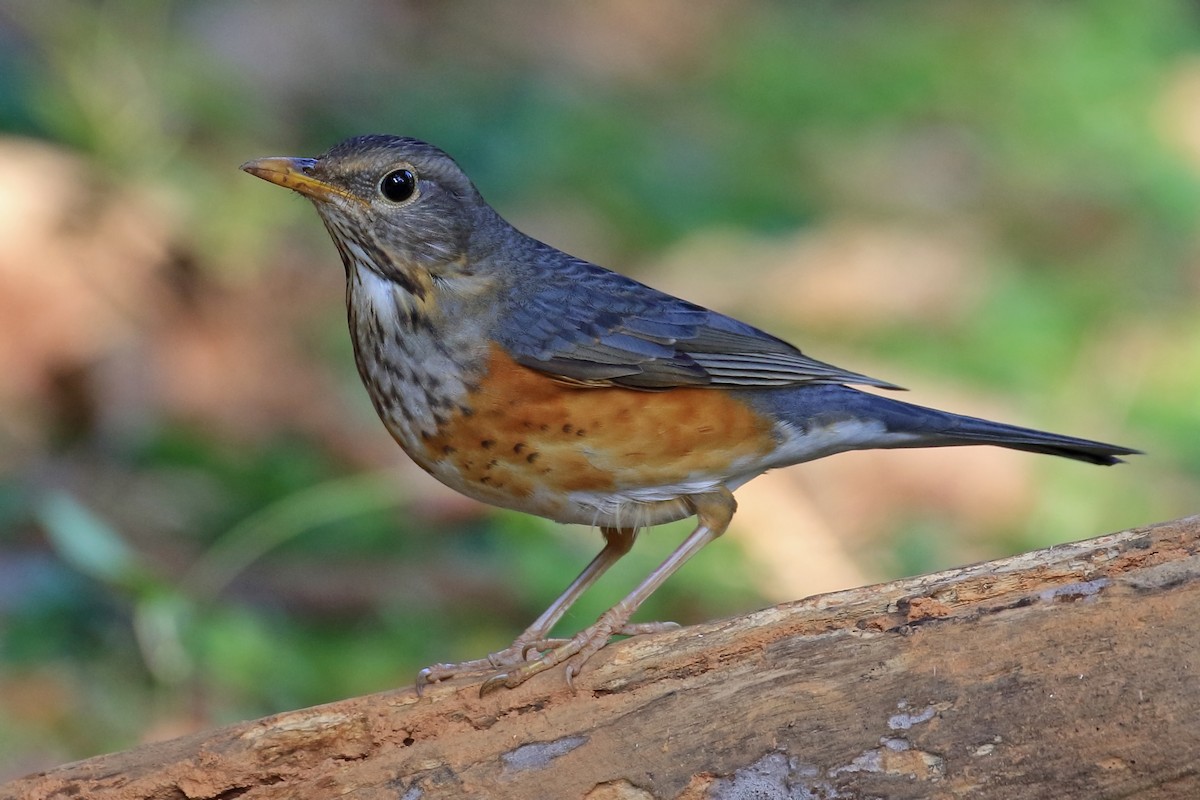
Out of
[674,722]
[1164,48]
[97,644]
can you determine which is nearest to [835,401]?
[674,722]

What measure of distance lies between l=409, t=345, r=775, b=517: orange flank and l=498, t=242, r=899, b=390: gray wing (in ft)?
0.27

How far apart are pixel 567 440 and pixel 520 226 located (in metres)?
6.18

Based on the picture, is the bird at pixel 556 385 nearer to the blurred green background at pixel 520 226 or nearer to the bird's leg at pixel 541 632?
the bird's leg at pixel 541 632

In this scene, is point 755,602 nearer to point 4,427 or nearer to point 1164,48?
point 4,427

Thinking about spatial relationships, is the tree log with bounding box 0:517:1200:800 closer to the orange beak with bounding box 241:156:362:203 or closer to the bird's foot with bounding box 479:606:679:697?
the bird's foot with bounding box 479:606:679:697

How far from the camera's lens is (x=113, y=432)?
8.38 meters

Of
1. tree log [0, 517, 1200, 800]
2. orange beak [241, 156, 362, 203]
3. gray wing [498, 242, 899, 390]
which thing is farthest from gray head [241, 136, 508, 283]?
tree log [0, 517, 1200, 800]

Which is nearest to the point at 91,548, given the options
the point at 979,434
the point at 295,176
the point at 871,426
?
the point at 295,176

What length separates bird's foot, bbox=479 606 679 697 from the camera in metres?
4.07

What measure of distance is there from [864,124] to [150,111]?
681cm

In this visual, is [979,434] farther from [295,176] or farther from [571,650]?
[295,176]

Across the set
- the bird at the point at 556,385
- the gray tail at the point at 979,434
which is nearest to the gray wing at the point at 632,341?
the bird at the point at 556,385

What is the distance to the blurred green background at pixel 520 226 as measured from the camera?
265 inches

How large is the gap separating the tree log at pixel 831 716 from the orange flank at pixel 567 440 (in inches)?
28.2
